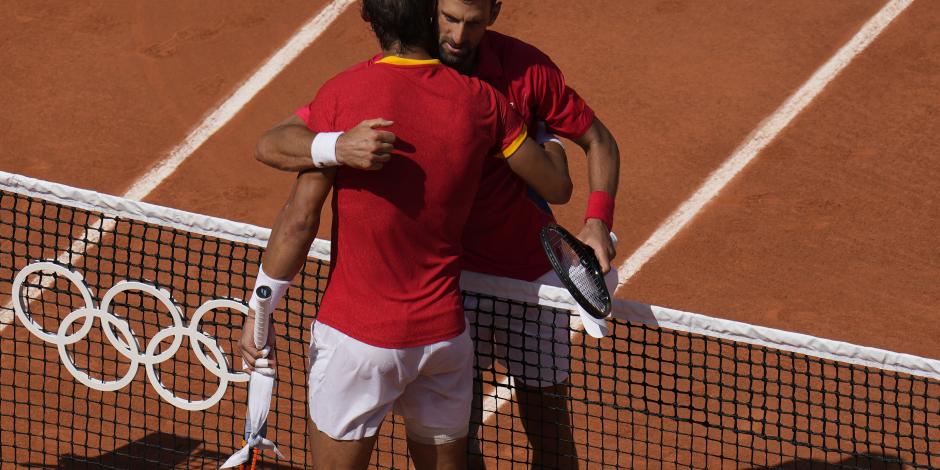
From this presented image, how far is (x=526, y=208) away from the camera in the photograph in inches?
231

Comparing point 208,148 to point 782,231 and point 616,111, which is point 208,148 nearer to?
point 616,111

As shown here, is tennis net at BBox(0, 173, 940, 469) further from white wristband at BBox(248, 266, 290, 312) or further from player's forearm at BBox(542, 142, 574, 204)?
white wristband at BBox(248, 266, 290, 312)

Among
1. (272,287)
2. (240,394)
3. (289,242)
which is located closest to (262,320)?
(272,287)

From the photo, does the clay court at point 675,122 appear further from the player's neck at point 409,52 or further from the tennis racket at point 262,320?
the player's neck at point 409,52

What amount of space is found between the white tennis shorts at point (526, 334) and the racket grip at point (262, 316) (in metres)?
1.11

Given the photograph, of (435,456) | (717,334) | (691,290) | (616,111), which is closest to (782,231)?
(691,290)

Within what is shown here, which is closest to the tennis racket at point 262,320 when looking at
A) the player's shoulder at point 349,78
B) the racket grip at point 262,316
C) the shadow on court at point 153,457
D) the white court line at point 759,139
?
the racket grip at point 262,316

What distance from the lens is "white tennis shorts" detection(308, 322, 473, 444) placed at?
5059mm

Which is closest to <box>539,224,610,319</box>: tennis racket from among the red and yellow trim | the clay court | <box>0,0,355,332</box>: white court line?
the red and yellow trim

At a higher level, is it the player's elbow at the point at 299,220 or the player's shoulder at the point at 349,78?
the player's shoulder at the point at 349,78

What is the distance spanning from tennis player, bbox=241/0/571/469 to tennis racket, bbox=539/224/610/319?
0.49 feet

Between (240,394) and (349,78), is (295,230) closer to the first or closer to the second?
(349,78)

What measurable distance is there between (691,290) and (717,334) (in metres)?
3.17

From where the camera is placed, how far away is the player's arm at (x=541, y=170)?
514 centimetres
